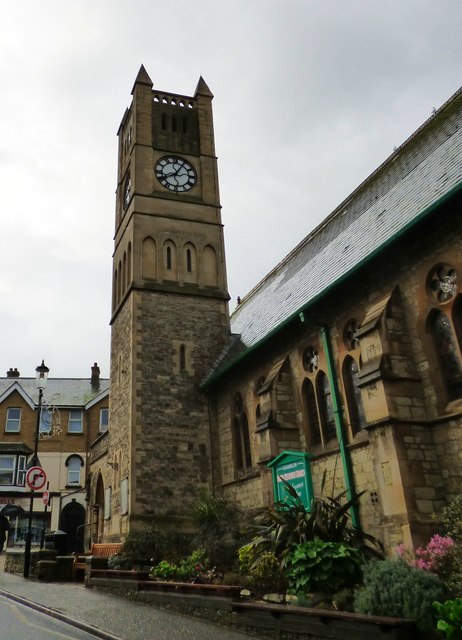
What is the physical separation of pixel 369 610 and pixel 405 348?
19.7 feet

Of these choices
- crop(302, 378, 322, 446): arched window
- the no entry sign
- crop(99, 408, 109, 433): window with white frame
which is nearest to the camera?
crop(302, 378, 322, 446): arched window

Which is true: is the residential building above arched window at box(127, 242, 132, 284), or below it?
below

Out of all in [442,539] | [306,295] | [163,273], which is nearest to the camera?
[442,539]

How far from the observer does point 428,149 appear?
50.8ft

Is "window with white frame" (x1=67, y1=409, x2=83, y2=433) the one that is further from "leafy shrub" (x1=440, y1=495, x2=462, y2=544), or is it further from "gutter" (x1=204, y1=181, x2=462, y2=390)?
"leafy shrub" (x1=440, y1=495, x2=462, y2=544)

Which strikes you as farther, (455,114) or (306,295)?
(306,295)

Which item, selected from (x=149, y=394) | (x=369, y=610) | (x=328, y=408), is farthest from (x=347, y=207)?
(x=369, y=610)

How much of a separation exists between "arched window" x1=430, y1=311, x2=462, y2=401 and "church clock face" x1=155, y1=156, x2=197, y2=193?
17032 mm

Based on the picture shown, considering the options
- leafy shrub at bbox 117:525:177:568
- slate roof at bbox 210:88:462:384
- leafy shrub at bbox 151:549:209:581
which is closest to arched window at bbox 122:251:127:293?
slate roof at bbox 210:88:462:384

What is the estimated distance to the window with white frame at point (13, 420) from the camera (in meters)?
38.0

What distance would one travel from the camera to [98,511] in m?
26.1

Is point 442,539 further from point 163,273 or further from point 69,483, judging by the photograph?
point 69,483

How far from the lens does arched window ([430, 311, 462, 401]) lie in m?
11.3

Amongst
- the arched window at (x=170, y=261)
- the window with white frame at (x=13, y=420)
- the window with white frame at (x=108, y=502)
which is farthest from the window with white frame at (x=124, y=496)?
the window with white frame at (x=13, y=420)
